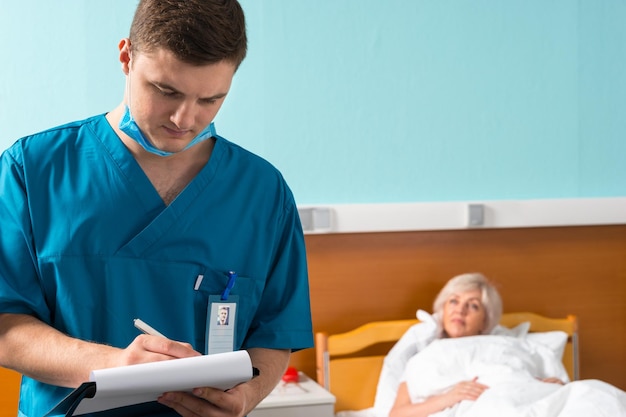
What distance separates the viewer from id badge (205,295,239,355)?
150 cm

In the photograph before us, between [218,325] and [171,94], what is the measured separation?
414mm

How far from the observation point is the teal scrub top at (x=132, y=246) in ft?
4.59

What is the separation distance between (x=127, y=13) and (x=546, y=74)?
1886 mm

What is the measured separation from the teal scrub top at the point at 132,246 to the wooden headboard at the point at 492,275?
186 centimetres

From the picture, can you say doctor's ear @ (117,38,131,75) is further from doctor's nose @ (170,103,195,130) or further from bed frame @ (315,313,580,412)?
bed frame @ (315,313,580,412)

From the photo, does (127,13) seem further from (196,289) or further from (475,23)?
(196,289)

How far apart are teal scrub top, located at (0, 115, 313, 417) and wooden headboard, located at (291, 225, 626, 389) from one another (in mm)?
1863

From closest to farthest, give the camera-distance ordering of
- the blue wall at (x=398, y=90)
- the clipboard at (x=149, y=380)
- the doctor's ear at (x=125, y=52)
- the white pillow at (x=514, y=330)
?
the clipboard at (x=149, y=380) < the doctor's ear at (x=125, y=52) < the blue wall at (x=398, y=90) < the white pillow at (x=514, y=330)

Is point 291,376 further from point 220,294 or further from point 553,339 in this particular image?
point 220,294

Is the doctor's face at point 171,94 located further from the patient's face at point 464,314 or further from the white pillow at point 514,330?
the white pillow at point 514,330

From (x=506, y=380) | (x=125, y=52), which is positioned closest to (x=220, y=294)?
(x=125, y=52)

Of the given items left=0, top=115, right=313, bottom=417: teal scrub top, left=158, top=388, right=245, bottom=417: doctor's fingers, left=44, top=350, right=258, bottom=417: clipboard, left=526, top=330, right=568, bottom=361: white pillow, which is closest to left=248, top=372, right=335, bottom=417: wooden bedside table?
left=526, top=330, right=568, bottom=361: white pillow

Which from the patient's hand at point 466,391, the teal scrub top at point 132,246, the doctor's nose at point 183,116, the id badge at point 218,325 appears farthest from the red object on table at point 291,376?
the doctor's nose at point 183,116

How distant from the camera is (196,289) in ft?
4.93
